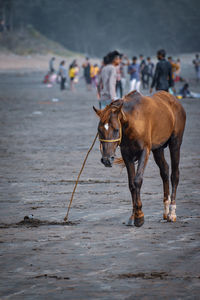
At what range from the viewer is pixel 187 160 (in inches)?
462

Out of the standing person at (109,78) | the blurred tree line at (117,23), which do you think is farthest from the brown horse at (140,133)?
the blurred tree line at (117,23)

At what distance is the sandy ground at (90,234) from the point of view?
515 centimetres

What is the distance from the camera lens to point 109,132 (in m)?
6.66

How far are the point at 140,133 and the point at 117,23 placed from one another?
5924 inches

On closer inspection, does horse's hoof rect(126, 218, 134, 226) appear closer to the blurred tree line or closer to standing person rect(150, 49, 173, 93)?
standing person rect(150, 49, 173, 93)

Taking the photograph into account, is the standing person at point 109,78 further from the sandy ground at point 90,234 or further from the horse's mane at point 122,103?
the horse's mane at point 122,103

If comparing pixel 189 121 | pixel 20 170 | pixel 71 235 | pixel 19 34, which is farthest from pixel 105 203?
pixel 19 34

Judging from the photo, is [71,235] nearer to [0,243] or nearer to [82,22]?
[0,243]

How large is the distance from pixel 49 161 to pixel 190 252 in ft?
20.5

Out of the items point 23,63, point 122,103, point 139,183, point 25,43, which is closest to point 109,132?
point 122,103

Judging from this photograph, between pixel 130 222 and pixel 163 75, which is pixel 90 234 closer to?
pixel 130 222

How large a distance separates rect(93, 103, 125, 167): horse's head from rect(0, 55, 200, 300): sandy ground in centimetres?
84

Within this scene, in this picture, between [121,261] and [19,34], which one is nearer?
[121,261]

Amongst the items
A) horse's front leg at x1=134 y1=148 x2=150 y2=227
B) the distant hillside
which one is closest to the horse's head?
horse's front leg at x1=134 y1=148 x2=150 y2=227
